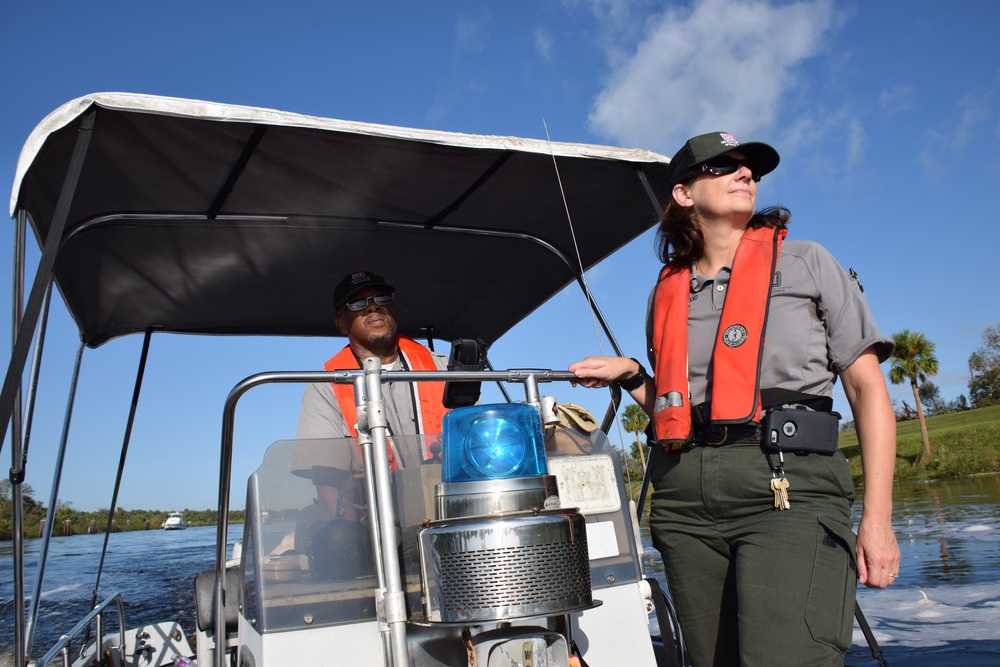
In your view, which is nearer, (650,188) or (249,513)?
(249,513)

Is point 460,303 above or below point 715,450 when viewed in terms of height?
above

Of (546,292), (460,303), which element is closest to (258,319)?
(460,303)

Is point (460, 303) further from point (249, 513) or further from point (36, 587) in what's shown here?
point (249, 513)

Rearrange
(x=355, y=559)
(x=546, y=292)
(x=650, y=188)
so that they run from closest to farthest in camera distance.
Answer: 1. (x=355, y=559)
2. (x=650, y=188)
3. (x=546, y=292)

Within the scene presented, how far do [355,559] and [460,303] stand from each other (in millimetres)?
3645

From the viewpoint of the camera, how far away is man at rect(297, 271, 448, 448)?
3.69m

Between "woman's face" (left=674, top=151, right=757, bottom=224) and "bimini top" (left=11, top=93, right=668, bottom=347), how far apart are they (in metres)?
0.99

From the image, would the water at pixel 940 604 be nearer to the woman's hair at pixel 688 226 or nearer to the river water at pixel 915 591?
the river water at pixel 915 591

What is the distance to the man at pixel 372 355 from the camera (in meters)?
3.69

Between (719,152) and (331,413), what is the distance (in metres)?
2.32

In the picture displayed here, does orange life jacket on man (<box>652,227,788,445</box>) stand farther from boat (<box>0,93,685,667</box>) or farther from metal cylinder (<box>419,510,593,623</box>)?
metal cylinder (<box>419,510,593,623</box>)

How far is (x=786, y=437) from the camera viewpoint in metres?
2.00

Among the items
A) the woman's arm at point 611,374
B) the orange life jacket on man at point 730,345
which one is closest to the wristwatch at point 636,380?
the woman's arm at point 611,374

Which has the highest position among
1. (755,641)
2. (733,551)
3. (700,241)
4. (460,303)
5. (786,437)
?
(460,303)
